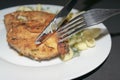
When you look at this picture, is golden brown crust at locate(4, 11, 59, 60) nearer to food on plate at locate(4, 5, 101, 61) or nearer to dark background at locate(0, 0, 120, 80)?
food on plate at locate(4, 5, 101, 61)

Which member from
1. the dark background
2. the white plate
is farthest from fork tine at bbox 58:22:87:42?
the dark background

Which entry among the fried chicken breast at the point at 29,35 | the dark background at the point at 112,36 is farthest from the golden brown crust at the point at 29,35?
the dark background at the point at 112,36

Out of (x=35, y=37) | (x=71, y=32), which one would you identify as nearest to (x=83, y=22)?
(x=71, y=32)

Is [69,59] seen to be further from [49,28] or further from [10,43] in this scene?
[10,43]

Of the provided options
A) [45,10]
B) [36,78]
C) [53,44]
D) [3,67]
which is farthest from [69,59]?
[45,10]

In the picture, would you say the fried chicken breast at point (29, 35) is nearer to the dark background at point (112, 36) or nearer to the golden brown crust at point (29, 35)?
the golden brown crust at point (29, 35)
